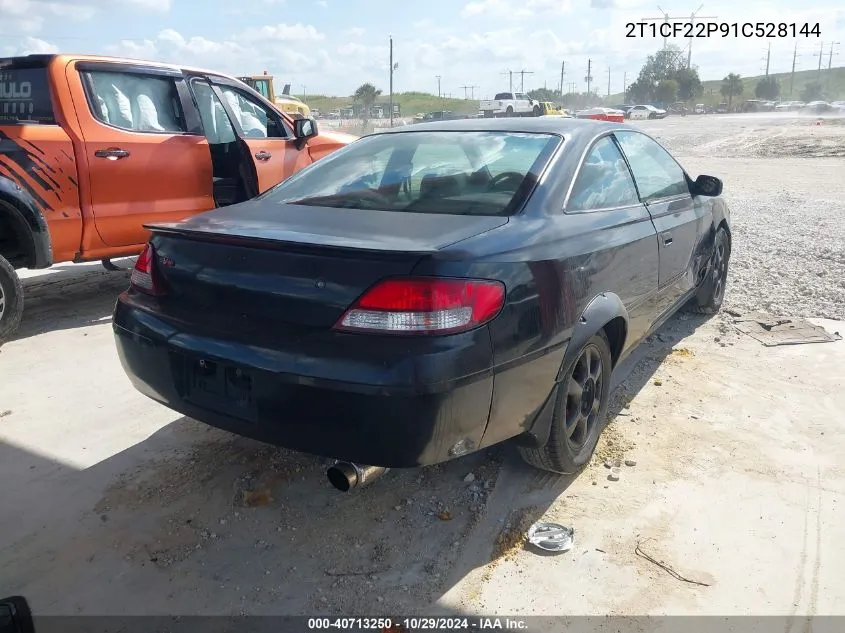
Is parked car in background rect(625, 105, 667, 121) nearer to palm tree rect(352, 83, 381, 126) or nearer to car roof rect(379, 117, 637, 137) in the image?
palm tree rect(352, 83, 381, 126)

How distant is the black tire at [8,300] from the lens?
4.64m

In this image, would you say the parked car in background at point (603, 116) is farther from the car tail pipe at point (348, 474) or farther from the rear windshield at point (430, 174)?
the car tail pipe at point (348, 474)

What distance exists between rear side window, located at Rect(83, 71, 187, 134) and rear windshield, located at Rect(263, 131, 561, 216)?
8.67ft

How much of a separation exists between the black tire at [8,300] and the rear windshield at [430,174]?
251cm

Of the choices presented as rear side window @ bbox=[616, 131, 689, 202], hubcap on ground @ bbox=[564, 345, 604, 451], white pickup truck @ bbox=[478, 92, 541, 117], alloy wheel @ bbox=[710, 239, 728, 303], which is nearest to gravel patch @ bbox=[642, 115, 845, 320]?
alloy wheel @ bbox=[710, 239, 728, 303]

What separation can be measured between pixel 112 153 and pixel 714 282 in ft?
15.4

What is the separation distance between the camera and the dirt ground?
2.37 metres

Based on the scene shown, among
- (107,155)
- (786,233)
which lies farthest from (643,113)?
(107,155)

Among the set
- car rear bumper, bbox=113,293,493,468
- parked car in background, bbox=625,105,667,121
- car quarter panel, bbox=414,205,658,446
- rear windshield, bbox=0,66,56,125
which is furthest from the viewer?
parked car in background, bbox=625,105,667,121

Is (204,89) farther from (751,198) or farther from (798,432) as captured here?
(751,198)

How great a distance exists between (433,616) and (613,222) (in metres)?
1.87

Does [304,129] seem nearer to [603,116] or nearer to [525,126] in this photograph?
[525,126]

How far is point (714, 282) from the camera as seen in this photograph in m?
5.22

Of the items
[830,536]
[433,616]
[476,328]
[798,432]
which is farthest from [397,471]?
[798,432]
